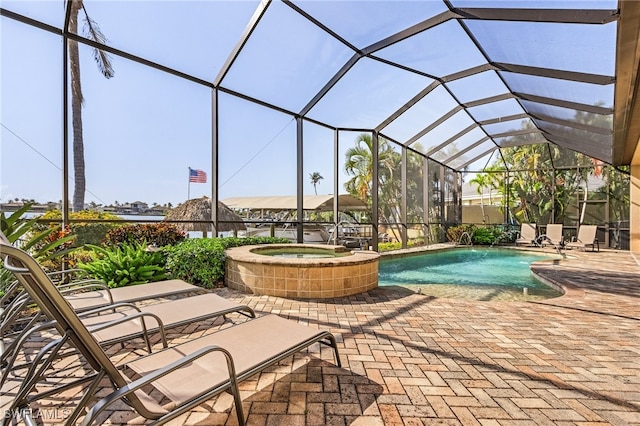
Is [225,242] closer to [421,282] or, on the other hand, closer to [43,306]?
[421,282]

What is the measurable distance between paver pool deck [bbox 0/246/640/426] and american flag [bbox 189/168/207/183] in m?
8.73

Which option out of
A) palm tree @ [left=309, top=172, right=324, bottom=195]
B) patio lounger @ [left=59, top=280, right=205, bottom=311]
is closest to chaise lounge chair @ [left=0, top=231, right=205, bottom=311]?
patio lounger @ [left=59, top=280, right=205, bottom=311]

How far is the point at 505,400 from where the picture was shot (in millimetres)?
2221

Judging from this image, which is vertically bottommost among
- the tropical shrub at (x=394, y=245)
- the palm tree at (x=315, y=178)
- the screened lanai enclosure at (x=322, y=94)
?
the tropical shrub at (x=394, y=245)

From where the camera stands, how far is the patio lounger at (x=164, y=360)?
1363mm

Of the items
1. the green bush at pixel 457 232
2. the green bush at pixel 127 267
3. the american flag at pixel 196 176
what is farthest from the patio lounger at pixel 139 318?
the green bush at pixel 457 232

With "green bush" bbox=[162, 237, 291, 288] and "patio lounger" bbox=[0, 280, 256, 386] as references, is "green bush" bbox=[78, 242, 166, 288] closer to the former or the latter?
"green bush" bbox=[162, 237, 291, 288]

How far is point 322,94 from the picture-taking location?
8.17 meters

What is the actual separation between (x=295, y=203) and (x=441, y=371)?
13.5 metres

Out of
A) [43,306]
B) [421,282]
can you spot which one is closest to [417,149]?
[421,282]

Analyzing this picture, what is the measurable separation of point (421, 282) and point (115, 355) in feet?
19.7

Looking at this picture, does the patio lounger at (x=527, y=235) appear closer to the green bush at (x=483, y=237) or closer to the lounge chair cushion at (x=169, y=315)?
the green bush at (x=483, y=237)

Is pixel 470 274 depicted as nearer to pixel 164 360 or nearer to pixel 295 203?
pixel 164 360

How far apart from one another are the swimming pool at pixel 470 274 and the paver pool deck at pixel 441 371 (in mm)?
1468
